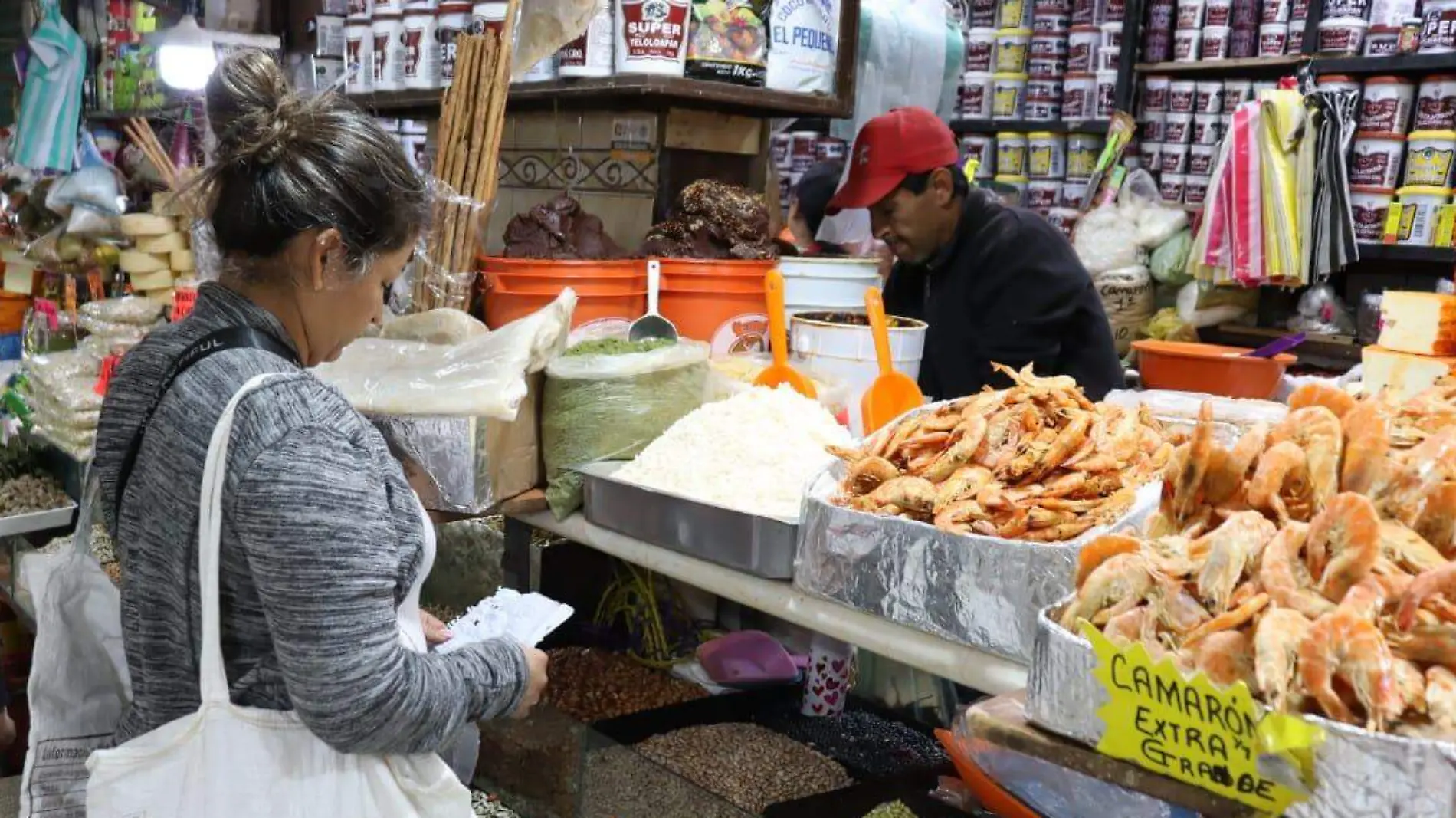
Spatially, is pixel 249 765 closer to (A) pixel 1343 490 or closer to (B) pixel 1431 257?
(A) pixel 1343 490

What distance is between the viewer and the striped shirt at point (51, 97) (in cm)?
393

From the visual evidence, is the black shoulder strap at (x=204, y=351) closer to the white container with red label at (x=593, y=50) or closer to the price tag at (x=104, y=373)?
the white container with red label at (x=593, y=50)

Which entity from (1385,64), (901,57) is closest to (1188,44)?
(1385,64)

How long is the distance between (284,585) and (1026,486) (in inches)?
33.1

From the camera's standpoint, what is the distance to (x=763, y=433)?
185cm

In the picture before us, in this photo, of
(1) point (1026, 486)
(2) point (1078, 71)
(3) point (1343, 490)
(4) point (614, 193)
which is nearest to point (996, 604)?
(1) point (1026, 486)

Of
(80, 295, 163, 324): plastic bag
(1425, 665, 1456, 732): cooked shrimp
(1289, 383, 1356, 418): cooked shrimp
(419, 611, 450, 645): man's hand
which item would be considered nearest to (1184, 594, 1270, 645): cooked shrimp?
(1425, 665, 1456, 732): cooked shrimp

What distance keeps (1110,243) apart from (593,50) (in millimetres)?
2745

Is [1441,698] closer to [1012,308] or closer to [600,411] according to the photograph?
[600,411]

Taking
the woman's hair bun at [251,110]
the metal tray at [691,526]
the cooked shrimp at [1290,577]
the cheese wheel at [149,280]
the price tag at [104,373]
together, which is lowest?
the price tag at [104,373]

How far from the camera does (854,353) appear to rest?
2201mm

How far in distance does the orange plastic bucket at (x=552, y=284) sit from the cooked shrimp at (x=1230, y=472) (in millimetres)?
1456

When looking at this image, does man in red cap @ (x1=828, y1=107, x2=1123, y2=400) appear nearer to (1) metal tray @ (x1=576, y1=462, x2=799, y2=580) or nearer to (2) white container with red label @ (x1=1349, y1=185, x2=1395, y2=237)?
(1) metal tray @ (x1=576, y1=462, x2=799, y2=580)

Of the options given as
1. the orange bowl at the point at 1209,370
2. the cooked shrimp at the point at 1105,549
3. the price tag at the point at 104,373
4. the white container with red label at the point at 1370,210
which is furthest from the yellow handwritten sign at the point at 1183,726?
the white container with red label at the point at 1370,210
